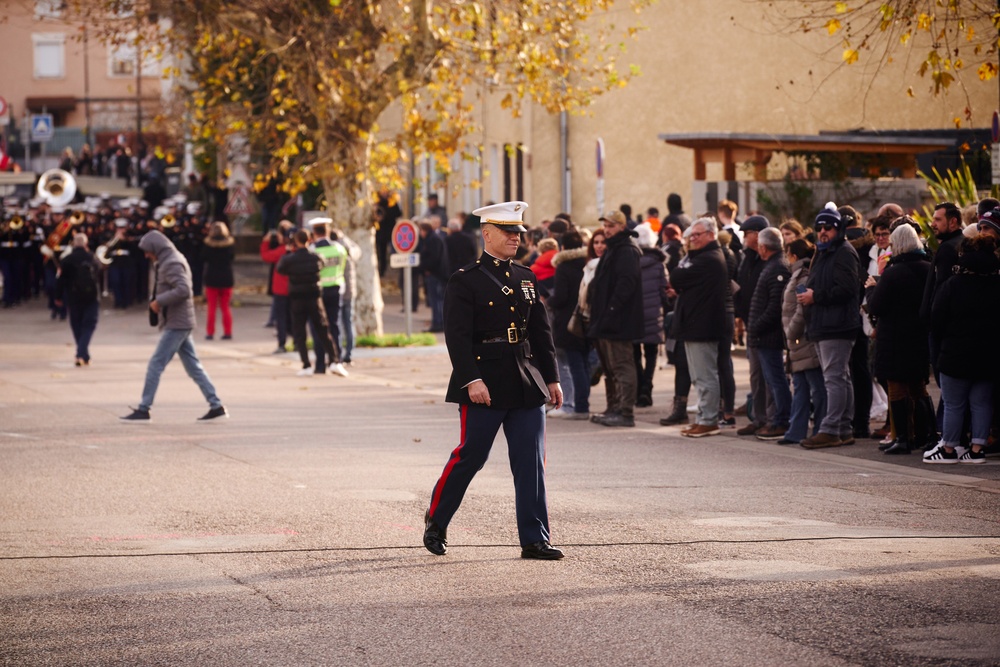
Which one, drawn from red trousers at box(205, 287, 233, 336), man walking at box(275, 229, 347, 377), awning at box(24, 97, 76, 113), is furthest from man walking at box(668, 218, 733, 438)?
awning at box(24, 97, 76, 113)

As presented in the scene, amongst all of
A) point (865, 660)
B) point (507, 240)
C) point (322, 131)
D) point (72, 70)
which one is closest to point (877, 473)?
point (507, 240)

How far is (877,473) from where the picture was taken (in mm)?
12055

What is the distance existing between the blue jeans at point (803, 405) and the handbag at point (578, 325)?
8.85 ft

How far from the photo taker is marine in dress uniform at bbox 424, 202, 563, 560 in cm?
862

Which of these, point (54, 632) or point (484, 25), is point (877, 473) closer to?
point (54, 632)

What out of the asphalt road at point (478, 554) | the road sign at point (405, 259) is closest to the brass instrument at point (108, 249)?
the road sign at point (405, 259)

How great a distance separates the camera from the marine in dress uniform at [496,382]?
862 centimetres

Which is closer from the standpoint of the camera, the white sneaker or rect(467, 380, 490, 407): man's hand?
rect(467, 380, 490, 407): man's hand

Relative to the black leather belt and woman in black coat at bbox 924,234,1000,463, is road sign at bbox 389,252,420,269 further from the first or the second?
the black leather belt

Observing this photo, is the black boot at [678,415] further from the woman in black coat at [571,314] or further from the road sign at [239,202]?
the road sign at [239,202]

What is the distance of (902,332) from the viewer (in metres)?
12.9

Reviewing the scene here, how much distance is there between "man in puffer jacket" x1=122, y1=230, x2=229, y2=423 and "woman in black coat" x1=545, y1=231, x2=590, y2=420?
11.6 feet

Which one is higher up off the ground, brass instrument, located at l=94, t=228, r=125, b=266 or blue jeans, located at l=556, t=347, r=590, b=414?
brass instrument, located at l=94, t=228, r=125, b=266

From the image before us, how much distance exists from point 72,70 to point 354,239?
70584 millimetres
